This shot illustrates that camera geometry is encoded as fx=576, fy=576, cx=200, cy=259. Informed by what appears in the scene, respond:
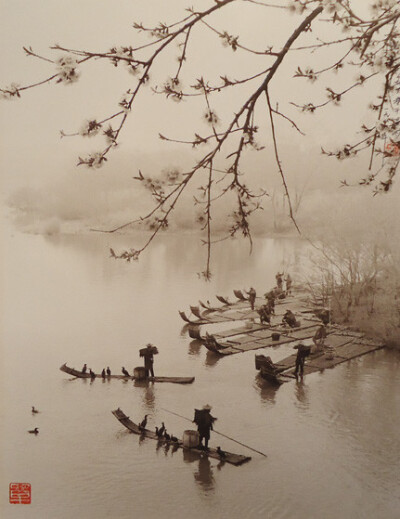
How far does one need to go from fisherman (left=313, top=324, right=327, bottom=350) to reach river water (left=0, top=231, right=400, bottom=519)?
0.58 metres

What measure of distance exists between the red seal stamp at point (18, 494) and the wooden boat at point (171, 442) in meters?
1.54

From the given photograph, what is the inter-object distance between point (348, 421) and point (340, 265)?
4901 mm

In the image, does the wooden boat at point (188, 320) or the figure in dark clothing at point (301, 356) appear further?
the wooden boat at point (188, 320)

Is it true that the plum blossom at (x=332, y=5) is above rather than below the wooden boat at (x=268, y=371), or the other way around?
above

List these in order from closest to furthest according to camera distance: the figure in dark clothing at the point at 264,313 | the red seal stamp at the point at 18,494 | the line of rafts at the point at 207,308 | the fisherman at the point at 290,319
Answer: the red seal stamp at the point at 18,494
the fisherman at the point at 290,319
the figure in dark clothing at the point at 264,313
the line of rafts at the point at 207,308

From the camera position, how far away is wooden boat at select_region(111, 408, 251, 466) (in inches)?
206

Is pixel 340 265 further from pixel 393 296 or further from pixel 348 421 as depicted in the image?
pixel 348 421

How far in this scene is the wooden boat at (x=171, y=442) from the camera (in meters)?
5.23

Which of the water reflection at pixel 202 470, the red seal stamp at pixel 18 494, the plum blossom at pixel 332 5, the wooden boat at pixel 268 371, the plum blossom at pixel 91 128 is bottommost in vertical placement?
the water reflection at pixel 202 470

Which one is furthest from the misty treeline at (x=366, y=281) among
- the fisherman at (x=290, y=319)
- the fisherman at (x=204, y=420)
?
the fisherman at (x=204, y=420)

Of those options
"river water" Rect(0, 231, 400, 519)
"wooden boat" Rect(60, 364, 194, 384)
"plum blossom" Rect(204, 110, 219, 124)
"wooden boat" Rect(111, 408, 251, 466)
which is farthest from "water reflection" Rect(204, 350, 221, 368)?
"plum blossom" Rect(204, 110, 219, 124)

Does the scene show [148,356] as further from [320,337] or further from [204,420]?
[320,337]

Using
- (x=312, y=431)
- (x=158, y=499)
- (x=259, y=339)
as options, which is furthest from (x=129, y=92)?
(x=259, y=339)

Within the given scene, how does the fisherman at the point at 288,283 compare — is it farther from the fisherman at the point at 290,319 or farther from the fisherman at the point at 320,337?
the fisherman at the point at 320,337
